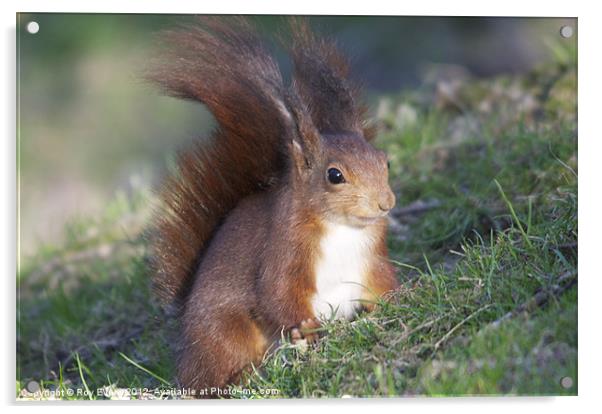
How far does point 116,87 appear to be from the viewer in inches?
246

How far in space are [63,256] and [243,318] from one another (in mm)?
1756

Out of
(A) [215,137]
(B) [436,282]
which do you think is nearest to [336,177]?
(B) [436,282]

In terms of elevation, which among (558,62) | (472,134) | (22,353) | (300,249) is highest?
(558,62)

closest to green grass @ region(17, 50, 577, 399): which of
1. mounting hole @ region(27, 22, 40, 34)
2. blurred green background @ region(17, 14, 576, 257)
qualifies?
mounting hole @ region(27, 22, 40, 34)

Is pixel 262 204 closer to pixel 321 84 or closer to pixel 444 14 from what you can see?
pixel 321 84

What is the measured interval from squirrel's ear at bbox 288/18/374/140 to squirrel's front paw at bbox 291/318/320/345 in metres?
0.55

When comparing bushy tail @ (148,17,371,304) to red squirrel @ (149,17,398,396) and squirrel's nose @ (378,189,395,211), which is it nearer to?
red squirrel @ (149,17,398,396)

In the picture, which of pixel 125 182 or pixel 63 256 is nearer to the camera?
pixel 63 256

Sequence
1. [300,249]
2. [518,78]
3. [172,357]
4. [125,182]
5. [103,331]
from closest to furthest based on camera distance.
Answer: [300,249]
[172,357]
[103,331]
[518,78]
[125,182]

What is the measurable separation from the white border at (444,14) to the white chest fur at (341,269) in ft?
0.87

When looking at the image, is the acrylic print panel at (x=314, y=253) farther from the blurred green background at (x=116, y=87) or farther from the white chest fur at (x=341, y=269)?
the blurred green background at (x=116, y=87)

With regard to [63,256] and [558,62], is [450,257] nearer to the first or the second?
[558,62]
